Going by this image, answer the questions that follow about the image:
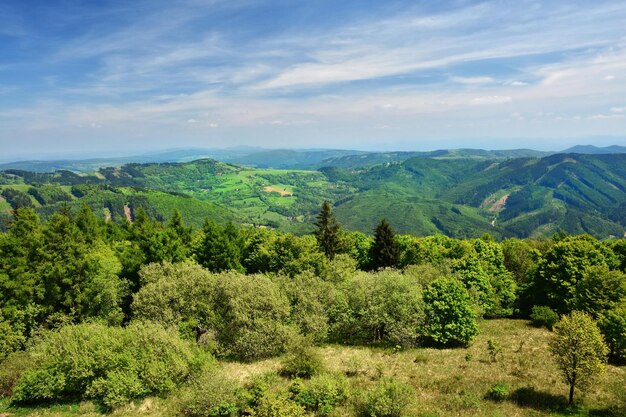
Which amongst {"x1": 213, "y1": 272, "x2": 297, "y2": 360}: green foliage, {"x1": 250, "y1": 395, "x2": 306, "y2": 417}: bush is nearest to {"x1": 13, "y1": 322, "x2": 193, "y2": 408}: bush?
{"x1": 213, "y1": 272, "x2": 297, "y2": 360}: green foliage

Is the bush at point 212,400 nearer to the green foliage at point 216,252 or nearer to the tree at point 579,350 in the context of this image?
the tree at point 579,350

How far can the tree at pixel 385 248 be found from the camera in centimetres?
6412

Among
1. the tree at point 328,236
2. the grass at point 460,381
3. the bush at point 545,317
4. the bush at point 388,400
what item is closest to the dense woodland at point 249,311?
the bush at point 388,400

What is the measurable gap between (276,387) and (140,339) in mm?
12531

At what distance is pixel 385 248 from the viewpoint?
64312 millimetres

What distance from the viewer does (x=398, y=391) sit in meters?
25.2

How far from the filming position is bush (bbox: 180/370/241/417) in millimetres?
26031

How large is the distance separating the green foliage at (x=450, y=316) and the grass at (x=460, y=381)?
163 cm

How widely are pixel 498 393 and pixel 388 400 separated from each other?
31.9 feet

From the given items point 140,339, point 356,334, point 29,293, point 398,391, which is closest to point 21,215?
point 29,293

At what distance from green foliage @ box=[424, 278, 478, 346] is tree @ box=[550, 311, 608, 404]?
45.7ft

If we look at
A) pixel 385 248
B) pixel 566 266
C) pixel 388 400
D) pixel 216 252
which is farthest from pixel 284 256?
pixel 566 266

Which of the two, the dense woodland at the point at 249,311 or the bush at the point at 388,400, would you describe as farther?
the dense woodland at the point at 249,311

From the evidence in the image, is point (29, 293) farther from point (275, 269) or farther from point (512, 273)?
point (512, 273)
